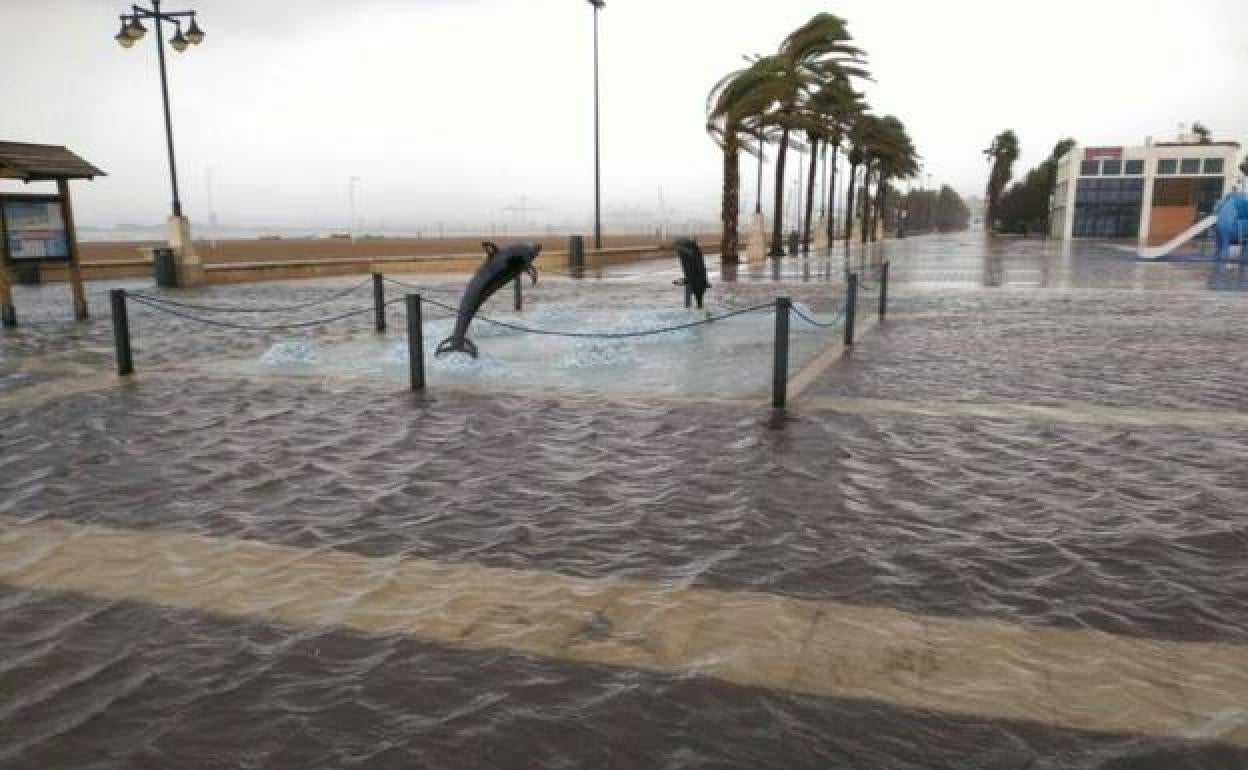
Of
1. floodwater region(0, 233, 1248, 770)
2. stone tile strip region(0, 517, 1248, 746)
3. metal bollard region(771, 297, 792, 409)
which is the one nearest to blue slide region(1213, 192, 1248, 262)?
floodwater region(0, 233, 1248, 770)

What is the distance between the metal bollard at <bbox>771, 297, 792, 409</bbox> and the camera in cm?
798

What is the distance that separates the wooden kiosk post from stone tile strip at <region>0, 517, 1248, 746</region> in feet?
41.0

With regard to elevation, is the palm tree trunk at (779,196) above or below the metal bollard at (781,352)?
above

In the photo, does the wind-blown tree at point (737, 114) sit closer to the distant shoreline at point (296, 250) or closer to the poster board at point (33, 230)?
the distant shoreline at point (296, 250)

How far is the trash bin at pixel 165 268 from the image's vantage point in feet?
75.7

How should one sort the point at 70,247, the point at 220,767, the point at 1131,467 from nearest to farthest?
the point at 220,767
the point at 1131,467
the point at 70,247

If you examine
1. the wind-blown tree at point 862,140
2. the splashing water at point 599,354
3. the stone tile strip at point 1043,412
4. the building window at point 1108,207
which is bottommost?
the stone tile strip at point 1043,412

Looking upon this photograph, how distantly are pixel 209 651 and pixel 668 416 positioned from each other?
15.9 feet

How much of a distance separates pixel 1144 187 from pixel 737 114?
2601 inches

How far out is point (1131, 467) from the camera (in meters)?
6.17

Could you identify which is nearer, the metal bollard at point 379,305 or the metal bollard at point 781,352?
the metal bollard at point 781,352

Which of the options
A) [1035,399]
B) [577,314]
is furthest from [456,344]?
[1035,399]

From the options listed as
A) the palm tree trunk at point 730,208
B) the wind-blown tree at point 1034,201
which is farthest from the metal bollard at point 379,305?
the wind-blown tree at point 1034,201

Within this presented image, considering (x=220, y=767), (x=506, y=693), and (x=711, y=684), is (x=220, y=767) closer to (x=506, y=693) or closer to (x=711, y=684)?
(x=506, y=693)
